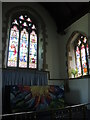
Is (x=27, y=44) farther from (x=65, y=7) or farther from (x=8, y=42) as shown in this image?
(x=65, y=7)

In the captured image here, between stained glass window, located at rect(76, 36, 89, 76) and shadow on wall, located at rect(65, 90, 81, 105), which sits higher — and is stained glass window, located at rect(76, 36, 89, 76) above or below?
above

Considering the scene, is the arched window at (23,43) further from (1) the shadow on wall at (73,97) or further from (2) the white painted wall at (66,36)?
(1) the shadow on wall at (73,97)

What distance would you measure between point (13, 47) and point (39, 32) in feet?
5.44

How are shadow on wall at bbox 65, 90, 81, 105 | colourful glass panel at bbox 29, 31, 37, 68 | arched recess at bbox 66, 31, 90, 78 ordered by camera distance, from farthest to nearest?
colourful glass panel at bbox 29, 31, 37, 68, arched recess at bbox 66, 31, 90, 78, shadow on wall at bbox 65, 90, 81, 105

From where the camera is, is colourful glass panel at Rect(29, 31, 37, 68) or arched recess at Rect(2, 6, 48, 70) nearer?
arched recess at Rect(2, 6, 48, 70)

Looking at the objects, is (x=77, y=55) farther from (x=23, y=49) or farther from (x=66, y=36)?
(x=23, y=49)

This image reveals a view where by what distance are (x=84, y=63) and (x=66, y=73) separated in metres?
1.04

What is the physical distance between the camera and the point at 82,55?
610cm

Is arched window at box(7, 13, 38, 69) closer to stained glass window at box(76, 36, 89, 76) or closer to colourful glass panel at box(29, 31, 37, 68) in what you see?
colourful glass panel at box(29, 31, 37, 68)

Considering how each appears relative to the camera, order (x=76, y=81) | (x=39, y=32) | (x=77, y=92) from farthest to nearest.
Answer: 1. (x=39, y=32)
2. (x=76, y=81)
3. (x=77, y=92)

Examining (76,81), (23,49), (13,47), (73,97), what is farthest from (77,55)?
(13,47)

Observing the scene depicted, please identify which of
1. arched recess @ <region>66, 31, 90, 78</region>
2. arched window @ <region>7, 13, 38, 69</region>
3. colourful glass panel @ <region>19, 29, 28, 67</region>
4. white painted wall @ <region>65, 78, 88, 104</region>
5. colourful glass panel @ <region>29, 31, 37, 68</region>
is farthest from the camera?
colourful glass panel @ <region>29, 31, 37, 68</region>

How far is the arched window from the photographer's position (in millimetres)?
6105

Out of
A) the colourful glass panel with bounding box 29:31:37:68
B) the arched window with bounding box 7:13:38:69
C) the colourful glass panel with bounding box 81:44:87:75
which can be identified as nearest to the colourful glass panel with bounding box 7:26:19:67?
the arched window with bounding box 7:13:38:69
